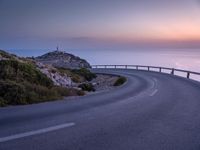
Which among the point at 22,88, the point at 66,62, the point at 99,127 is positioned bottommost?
the point at 99,127

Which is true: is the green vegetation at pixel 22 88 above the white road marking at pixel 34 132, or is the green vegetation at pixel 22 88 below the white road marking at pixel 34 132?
above

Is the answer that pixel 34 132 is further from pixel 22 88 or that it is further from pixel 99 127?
pixel 22 88

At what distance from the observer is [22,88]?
14.0 m

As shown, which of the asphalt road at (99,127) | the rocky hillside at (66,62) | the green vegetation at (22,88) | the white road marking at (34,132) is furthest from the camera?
the rocky hillside at (66,62)

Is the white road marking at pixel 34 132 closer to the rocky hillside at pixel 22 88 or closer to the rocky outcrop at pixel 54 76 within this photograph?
the rocky hillside at pixel 22 88

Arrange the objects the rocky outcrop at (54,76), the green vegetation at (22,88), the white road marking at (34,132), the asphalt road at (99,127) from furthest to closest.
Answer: the rocky outcrop at (54,76) → the green vegetation at (22,88) → the white road marking at (34,132) → the asphalt road at (99,127)

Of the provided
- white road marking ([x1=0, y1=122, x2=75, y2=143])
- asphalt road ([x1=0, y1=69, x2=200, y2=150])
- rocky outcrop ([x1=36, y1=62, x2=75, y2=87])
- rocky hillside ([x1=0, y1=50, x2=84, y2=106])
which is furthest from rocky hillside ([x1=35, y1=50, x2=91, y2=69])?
white road marking ([x1=0, y1=122, x2=75, y2=143])

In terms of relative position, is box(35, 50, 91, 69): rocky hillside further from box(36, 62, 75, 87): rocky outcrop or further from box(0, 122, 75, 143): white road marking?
box(0, 122, 75, 143): white road marking

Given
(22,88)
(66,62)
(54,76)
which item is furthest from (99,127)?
(66,62)

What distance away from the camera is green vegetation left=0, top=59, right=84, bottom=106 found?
13.0 meters

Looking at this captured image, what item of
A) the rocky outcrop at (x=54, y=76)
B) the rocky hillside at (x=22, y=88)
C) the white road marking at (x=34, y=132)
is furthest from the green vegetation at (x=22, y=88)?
the rocky outcrop at (x=54, y=76)

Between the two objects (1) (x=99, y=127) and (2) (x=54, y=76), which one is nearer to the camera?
(1) (x=99, y=127)

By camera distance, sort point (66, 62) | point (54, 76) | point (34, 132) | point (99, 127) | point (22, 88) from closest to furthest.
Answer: point (34, 132) → point (99, 127) → point (22, 88) → point (54, 76) → point (66, 62)

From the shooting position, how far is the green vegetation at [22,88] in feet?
42.8
